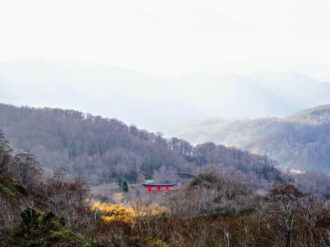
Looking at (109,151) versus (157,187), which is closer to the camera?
(157,187)

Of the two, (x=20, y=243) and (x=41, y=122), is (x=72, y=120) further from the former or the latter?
(x=20, y=243)

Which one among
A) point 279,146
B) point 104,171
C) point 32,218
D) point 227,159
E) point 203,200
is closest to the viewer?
point 32,218

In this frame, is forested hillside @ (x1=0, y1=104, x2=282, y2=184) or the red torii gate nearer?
the red torii gate

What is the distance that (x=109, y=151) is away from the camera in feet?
289

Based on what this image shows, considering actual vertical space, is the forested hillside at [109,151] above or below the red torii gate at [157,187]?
above

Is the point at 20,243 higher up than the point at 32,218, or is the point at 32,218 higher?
the point at 32,218

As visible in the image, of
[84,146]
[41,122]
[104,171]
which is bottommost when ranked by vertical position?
[104,171]

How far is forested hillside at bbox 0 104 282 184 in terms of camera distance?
73.6 metres

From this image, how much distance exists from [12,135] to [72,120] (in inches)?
841

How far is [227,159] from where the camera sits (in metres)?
97.1

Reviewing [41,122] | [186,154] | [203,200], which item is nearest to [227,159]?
[186,154]

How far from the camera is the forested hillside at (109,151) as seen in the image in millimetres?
73556

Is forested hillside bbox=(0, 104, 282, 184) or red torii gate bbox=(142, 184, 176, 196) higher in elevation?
forested hillside bbox=(0, 104, 282, 184)

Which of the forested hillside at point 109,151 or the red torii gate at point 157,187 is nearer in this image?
the red torii gate at point 157,187
